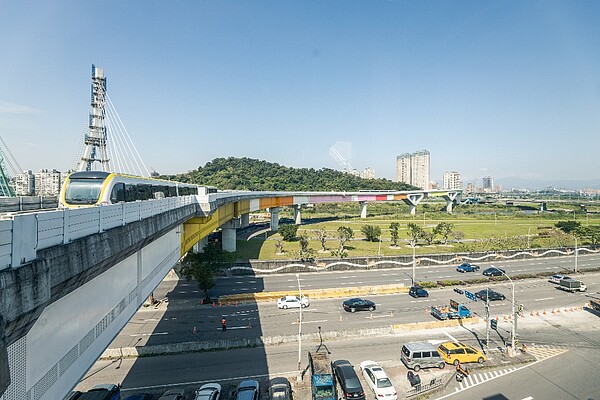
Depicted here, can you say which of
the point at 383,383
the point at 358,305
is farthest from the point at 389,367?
the point at 358,305

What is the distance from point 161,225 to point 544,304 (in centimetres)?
3302

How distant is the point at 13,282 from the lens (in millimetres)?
4703

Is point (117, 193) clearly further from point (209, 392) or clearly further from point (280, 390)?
point (280, 390)

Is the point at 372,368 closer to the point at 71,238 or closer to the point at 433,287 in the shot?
the point at 71,238

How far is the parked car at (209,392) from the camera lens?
51.9 ft

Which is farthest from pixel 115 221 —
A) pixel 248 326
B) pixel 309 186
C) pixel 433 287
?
pixel 309 186

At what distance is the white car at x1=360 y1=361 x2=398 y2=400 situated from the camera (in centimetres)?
1632

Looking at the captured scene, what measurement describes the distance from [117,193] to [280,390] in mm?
11815

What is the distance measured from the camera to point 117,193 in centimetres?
1462

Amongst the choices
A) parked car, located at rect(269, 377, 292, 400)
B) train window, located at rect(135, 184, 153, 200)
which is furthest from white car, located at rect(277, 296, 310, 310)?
train window, located at rect(135, 184, 153, 200)

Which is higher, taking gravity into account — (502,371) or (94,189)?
(94,189)

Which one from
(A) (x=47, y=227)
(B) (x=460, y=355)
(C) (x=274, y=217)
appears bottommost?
(B) (x=460, y=355)

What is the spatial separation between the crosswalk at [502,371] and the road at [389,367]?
0.18ft

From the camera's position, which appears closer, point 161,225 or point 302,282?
point 161,225
